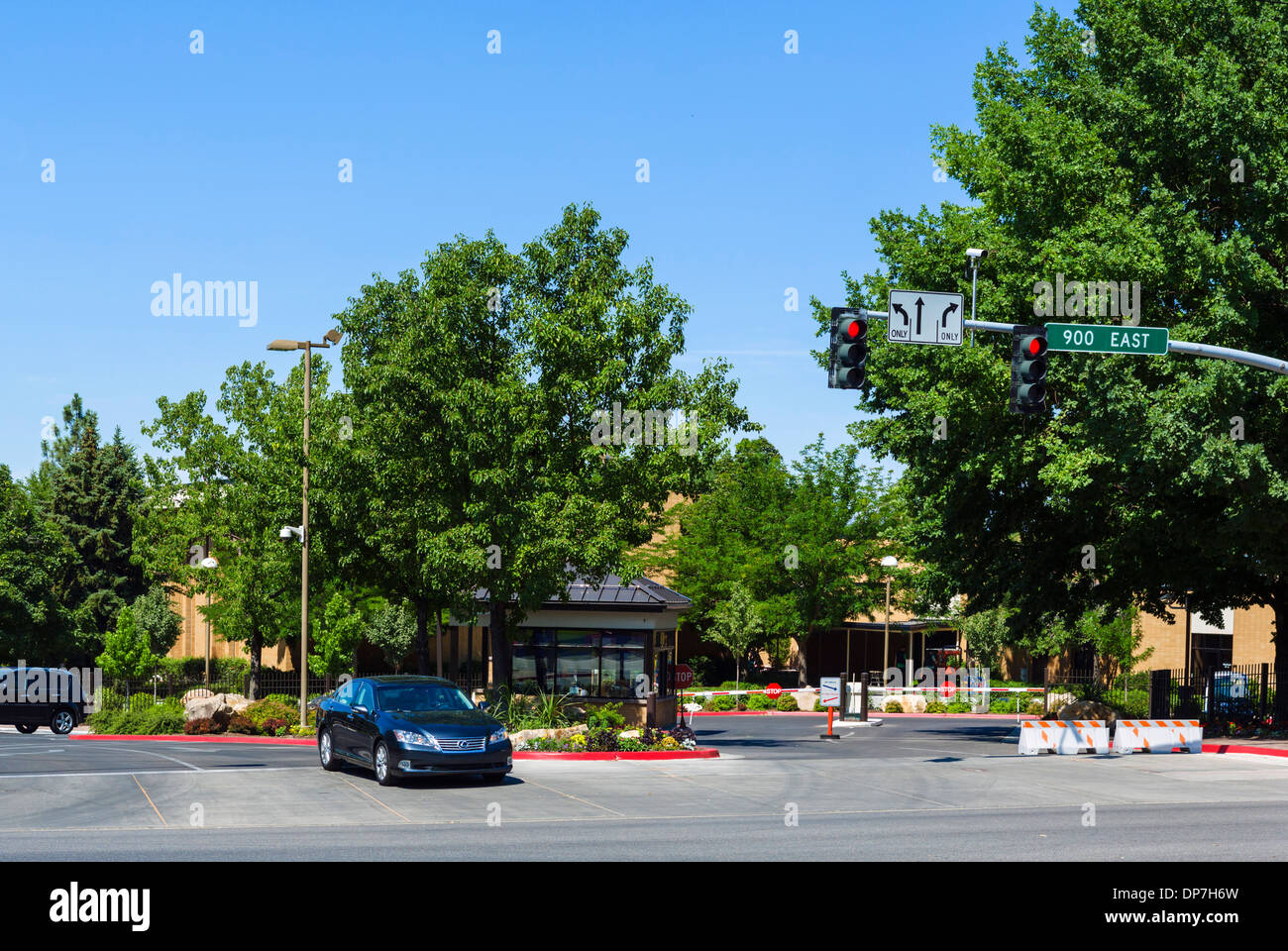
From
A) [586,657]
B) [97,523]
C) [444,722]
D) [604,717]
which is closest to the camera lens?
[444,722]

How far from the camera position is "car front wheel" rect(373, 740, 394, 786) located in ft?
60.4

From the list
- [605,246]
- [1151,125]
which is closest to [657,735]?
[605,246]

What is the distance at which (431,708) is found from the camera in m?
19.5

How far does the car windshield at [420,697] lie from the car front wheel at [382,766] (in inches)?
26.0

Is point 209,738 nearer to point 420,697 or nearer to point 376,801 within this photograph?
point 420,697

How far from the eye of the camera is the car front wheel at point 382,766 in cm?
1842

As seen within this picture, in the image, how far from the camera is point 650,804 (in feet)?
56.6

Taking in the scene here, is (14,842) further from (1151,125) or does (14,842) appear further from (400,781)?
(1151,125)

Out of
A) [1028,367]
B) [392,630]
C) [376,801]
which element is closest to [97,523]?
[392,630]

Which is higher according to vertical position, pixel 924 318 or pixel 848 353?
pixel 924 318

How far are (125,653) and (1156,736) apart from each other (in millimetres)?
32324

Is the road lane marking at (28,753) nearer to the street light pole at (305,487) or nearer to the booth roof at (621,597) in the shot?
the street light pole at (305,487)

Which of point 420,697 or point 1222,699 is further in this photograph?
point 1222,699

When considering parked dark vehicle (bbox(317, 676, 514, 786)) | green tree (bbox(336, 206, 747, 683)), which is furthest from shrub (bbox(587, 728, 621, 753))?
parked dark vehicle (bbox(317, 676, 514, 786))
